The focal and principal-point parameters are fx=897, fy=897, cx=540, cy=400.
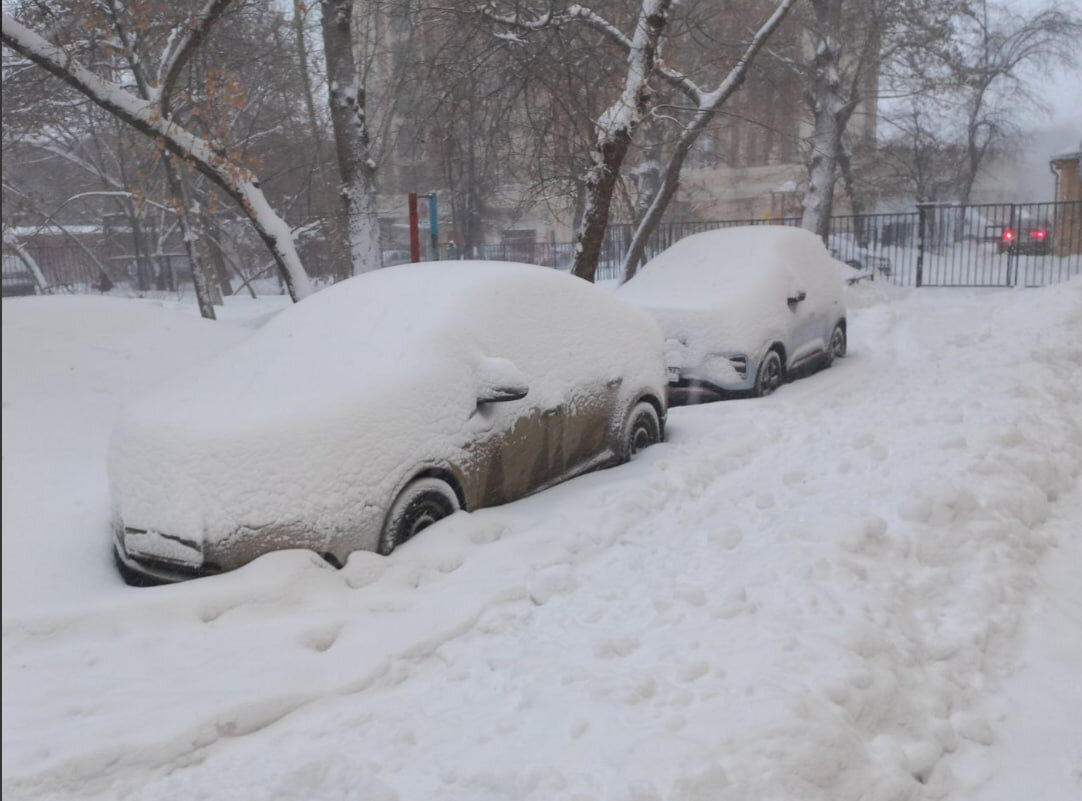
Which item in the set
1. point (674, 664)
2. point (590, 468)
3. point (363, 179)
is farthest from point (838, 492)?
point (363, 179)

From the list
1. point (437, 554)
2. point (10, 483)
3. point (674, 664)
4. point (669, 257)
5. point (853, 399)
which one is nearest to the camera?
point (10, 483)

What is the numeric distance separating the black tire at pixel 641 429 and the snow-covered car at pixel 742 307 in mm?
1880

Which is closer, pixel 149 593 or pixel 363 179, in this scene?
pixel 149 593

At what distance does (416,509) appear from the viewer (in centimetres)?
463

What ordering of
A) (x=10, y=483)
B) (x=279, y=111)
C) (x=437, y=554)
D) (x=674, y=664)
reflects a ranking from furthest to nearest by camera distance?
(x=279, y=111)
(x=437, y=554)
(x=674, y=664)
(x=10, y=483)

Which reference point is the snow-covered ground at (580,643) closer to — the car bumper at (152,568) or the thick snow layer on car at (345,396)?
the car bumper at (152,568)

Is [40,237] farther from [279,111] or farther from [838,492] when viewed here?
[838,492]

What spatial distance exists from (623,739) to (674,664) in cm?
53

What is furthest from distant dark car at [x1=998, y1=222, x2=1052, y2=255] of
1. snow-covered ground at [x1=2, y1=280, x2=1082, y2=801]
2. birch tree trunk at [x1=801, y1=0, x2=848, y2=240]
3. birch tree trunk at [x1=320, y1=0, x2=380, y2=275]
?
snow-covered ground at [x1=2, y1=280, x2=1082, y2=801]

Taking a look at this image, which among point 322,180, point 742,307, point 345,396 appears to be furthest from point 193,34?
point 322,180

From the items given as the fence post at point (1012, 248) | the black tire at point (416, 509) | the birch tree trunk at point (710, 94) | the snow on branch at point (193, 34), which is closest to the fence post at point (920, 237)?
the fence post at point (1012, 248)

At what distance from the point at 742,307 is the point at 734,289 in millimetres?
330

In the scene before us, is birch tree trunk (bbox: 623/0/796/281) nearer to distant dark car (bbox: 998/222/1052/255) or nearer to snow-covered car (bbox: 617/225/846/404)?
snow-covered car (bbox: 617/225/846/404)

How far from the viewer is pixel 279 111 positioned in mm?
22875
